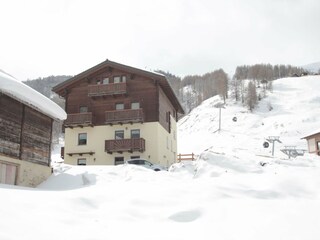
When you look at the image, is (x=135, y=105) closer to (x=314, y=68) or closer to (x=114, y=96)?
(x=114, y=96)

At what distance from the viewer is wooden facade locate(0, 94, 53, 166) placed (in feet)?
50.3

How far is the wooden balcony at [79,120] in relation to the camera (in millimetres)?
31688

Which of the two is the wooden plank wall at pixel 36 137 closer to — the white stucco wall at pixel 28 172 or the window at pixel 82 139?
the white stucco wall at pixel 28 172

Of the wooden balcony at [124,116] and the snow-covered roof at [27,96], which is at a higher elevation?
the wooden balcony at [124,116]

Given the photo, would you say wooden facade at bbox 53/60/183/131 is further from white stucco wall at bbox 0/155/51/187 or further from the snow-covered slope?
the snow-covered slope

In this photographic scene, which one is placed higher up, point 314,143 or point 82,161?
point 314,143

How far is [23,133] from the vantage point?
54.5ft

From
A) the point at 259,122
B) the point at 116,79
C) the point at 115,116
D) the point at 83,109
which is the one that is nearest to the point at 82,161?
the point at 83,109

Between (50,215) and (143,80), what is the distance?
2462 centimetres

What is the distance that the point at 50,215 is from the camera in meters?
8.07

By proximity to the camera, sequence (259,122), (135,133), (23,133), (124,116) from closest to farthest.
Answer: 1. (23,133)
2. (124,116)
3. (135,133)
4. (259,122)

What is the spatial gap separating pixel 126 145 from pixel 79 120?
5.31 metres

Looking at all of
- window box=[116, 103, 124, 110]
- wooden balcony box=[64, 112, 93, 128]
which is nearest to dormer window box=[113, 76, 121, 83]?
window box=[116, 103, 124, 110]

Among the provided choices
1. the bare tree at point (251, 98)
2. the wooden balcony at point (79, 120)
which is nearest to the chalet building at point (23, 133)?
the wooden balcony at point (79, 120)
